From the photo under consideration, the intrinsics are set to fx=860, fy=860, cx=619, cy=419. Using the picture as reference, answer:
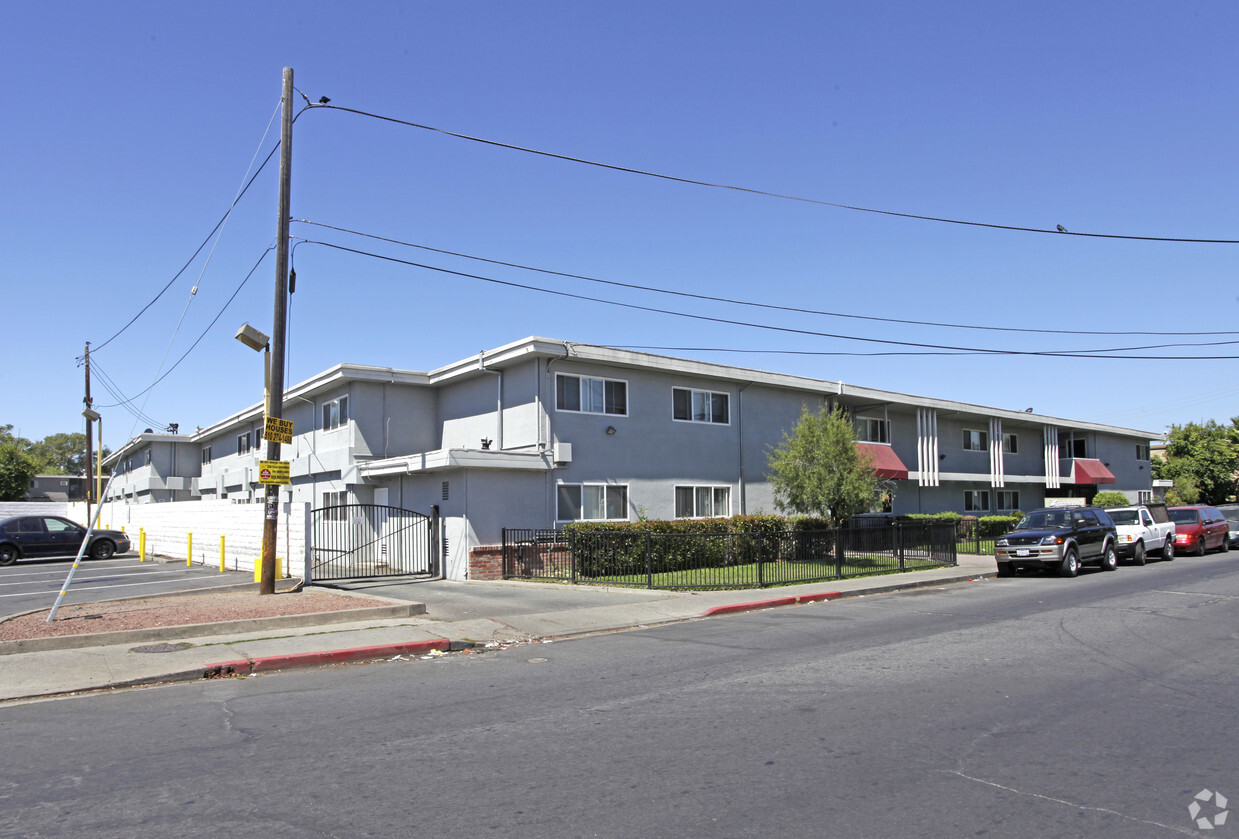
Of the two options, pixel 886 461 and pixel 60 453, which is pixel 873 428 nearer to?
pixel 886 461

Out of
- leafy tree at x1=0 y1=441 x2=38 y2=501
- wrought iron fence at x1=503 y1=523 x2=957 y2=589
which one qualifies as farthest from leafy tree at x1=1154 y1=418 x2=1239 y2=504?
leafy tree at x1=0 y1=441 x2=38 y2=501

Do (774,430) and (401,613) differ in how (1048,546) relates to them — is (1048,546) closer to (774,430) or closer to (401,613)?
(774,430)

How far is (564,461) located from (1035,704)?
15885 mm

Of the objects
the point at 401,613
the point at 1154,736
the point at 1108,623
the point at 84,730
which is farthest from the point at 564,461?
the point at 1154,736

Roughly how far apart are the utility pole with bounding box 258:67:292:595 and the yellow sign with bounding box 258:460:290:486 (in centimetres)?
20

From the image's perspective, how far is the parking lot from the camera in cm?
1789

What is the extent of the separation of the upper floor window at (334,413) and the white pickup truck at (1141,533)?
22857 mm

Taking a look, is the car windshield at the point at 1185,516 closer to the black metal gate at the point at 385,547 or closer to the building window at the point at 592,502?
the building window at the point at 592,502

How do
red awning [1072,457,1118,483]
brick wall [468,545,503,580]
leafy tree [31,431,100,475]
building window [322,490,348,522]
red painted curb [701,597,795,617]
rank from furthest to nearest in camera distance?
leafy tree [31,431,100,475]
red awning [1072,457,1118,483]
building window [322,490,348,522]
brick wall [468,545,503,580]
red painted curb [701,597,795,617]

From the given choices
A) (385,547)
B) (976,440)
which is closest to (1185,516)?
(976,440)

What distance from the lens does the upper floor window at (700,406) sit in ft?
86.0

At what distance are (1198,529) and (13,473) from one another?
77.0 m

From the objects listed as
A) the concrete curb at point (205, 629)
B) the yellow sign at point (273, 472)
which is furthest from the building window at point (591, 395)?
the concrete curb at point (205, 629)

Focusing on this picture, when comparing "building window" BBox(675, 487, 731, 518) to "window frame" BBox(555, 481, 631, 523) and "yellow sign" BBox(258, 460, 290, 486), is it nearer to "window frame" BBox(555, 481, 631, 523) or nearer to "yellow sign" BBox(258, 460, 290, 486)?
"window frame" BBox(555, 481, 631, 523)
